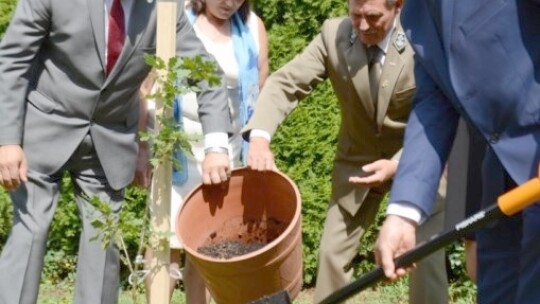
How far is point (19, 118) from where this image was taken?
17.8 feet

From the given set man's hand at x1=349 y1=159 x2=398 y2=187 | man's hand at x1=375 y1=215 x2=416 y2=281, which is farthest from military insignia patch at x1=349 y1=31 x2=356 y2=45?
man's hand at x1=375 y1=215 x2=416 y2=281

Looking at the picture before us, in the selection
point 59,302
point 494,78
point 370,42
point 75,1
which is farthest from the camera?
point 59,302

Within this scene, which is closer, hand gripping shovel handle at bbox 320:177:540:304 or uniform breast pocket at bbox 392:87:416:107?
hand gripping shovel handle at bbox 320:177:540:304

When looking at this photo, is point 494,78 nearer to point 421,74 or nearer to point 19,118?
point 421,74

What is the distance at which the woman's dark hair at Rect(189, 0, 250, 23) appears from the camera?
621cm

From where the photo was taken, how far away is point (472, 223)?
346 centimetres

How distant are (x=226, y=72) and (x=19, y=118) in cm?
110

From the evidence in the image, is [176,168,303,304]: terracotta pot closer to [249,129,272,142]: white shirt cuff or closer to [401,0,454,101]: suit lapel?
[249,129,272,142]: white shirt cuff

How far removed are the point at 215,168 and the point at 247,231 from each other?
15.1 inches

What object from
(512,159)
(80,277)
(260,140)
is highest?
(512,159)

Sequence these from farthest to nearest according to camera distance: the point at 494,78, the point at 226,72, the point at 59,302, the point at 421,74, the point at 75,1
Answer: the point at 59,302, the point at 226,72, the point at 75,1, the point at 421,74, the point at 494,78

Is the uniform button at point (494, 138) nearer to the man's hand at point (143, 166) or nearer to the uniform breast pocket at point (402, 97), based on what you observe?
the uniform breast pocket at point (402, 97)

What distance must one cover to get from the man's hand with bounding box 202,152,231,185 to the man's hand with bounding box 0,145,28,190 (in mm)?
809

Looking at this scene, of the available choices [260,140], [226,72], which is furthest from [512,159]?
[226,72]
